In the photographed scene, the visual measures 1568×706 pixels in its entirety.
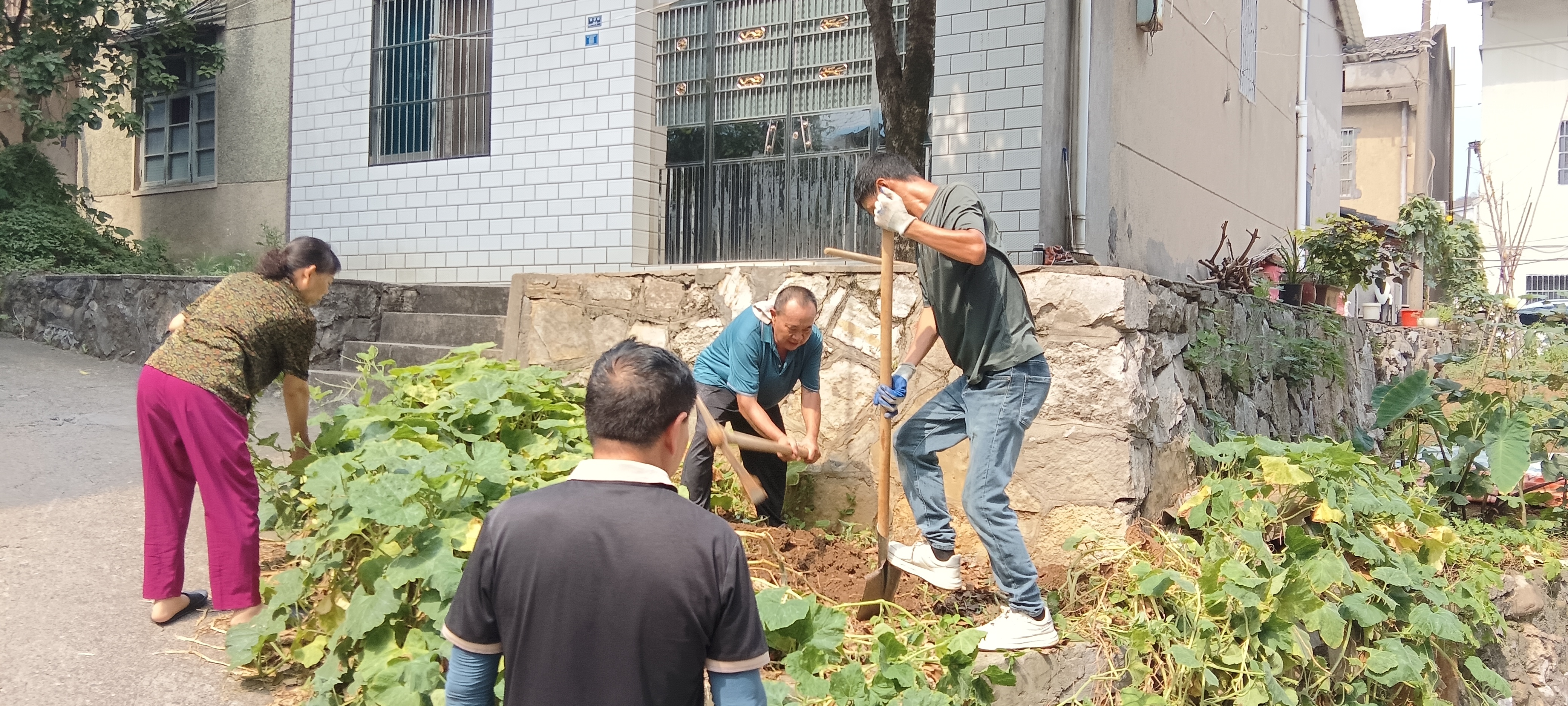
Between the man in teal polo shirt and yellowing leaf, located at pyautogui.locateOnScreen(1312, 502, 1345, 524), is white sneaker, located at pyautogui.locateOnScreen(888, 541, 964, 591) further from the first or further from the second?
yellowing leaf, located at pyautogui.locateOnScreen(1312, 502, 1345, 524)

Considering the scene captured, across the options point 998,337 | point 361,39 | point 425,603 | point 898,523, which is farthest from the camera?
point 361,39

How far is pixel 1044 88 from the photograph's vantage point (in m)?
6.66

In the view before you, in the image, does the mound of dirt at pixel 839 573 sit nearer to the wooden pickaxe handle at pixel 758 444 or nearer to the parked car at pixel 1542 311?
the wooden pickaxe handle at pixel 758 444

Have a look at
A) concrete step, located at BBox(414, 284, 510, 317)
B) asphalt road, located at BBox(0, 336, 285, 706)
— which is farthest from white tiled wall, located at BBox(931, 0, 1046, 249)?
asphalt road, located at BBox(0, 336, 285, 706)

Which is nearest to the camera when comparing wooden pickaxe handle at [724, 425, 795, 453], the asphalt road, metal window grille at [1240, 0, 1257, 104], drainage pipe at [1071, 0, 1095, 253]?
the asphalt road

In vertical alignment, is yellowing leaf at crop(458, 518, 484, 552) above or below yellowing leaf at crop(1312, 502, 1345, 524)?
above

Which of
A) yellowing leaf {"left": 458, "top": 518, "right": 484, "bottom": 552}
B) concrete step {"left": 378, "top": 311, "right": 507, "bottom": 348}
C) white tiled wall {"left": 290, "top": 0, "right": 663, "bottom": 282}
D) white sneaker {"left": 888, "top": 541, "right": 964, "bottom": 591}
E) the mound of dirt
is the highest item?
white tiled wall {"left": 290, "top": 0, "right": 663, "bottom": 282}

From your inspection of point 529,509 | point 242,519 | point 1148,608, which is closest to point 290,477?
point 242,519

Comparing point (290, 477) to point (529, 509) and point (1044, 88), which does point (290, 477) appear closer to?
point (529, 509)

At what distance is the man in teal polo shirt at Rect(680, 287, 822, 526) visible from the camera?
→ 422cm

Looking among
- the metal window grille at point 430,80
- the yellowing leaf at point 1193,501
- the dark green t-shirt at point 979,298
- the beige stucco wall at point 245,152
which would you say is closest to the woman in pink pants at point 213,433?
the dark green t-shirt at point 979,298

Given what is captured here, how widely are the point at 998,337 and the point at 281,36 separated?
9.51 m

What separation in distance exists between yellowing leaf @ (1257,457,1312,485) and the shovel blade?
68.5 inches

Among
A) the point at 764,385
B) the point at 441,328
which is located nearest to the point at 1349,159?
the point at 441,328
